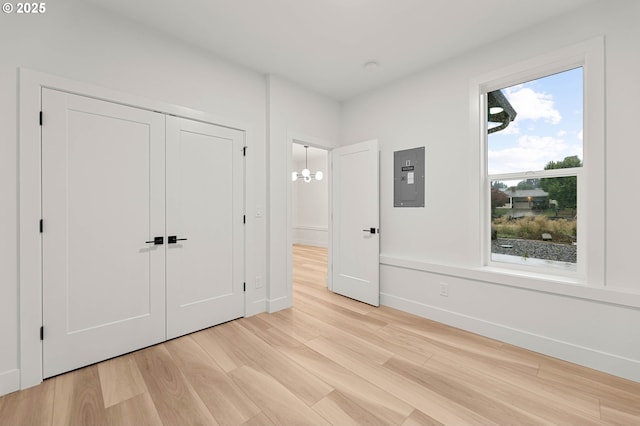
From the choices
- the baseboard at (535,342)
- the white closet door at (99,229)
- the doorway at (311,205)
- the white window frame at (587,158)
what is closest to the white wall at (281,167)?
the white closet door at (99,229)

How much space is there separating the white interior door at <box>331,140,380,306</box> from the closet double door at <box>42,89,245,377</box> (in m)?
1.50

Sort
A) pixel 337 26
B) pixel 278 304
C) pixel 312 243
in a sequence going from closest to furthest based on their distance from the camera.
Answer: pixel 337 26
pixel 278 304
pixel 312 243

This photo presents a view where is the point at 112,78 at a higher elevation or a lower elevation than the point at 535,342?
higher

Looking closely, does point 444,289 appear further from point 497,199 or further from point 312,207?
point 312,207

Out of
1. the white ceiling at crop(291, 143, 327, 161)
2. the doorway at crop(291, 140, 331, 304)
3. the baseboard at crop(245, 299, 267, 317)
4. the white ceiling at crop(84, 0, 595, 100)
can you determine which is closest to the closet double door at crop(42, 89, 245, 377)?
the baseboard at crop(245, 299, 267, 317)

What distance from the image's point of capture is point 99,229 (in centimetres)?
220

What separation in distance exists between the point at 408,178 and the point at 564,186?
57.4 inches

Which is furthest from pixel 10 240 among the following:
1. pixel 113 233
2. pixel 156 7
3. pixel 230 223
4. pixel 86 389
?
pixel 156 7

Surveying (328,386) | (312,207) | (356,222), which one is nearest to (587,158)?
(356,222)

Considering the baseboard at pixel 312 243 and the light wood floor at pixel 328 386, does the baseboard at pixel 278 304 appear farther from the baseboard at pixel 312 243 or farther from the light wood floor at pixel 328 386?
the baseboard at pixel 312 243

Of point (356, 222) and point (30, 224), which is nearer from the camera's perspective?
point (30, 224)

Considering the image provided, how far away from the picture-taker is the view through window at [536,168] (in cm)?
235

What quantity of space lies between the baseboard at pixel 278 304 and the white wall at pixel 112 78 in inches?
3.9

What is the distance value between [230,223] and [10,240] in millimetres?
1620
